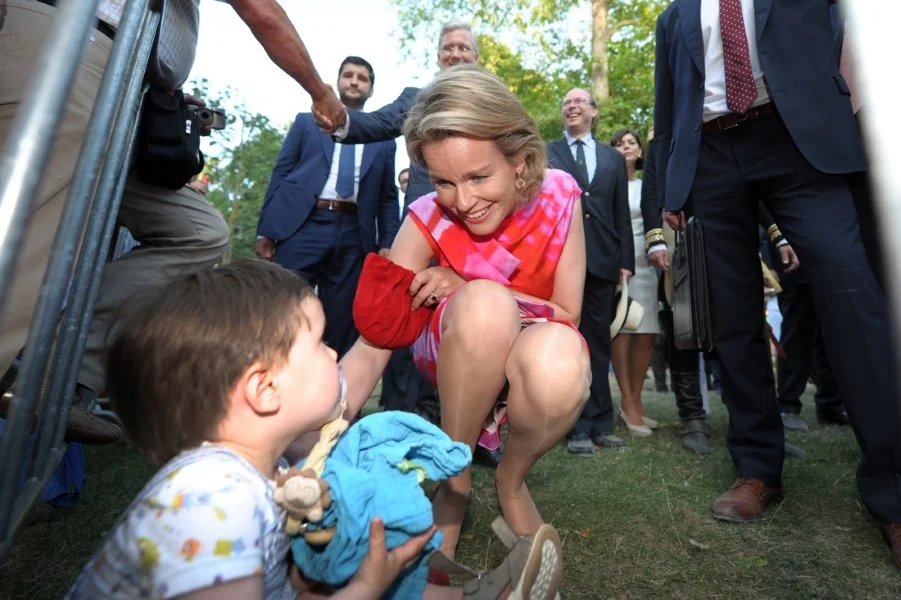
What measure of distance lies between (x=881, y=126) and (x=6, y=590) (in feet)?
6.96

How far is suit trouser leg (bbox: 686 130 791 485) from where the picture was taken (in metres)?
2.56

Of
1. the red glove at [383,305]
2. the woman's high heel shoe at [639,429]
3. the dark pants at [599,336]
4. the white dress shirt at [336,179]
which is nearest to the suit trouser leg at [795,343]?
the woman's high heel shoe at [639,429]

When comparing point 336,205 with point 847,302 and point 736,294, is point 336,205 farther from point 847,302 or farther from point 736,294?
point 847,302

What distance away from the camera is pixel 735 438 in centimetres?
260

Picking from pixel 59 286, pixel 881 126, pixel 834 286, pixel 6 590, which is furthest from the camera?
pixel 834 286

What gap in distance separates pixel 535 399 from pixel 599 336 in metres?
2.59

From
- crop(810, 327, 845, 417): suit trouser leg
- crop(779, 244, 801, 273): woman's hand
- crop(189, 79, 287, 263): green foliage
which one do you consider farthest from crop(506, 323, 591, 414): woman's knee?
crop(189, 79, 287, 263): green foliage

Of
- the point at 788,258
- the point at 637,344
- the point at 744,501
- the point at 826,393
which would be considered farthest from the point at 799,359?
the point at 744,501

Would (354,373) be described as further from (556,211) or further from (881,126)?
(881,126)

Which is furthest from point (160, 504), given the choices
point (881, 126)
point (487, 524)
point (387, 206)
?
point (387, 206)

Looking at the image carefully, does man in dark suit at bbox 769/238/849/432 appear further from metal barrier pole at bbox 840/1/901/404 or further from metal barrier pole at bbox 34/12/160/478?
metal barrier pole at bbox 34/12/160/478

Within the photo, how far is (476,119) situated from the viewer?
1942 millimetres

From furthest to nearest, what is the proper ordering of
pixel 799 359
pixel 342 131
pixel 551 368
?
pixel 799 359, pixel 342 131, pixel 551 368

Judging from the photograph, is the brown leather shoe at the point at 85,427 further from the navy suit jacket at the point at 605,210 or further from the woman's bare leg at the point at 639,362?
the woman's bare leg at the point at 639,362
